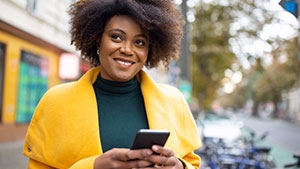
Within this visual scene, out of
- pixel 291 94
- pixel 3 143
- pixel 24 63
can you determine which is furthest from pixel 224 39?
pixel 291 94

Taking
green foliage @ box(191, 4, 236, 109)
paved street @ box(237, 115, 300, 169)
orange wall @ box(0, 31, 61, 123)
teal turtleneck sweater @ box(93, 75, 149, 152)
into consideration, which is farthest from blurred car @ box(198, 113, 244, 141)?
teal turtleneck sweater @ box(93, 75, 149, 152)

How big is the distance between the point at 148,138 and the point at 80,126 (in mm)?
392

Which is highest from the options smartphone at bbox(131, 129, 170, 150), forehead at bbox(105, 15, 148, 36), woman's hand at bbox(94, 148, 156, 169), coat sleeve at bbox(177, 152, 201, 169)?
forehead at bbox(105, 15, 148, 36)

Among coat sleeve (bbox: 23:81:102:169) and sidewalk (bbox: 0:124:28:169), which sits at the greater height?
coat sleeve (bbox: 23:81:102:169)

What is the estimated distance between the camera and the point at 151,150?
4.70 ft

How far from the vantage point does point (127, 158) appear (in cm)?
143

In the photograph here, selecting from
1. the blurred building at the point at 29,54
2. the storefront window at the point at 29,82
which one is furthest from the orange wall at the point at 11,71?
the storefront window at the point at 29,82

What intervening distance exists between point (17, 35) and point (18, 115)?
7.28 ft

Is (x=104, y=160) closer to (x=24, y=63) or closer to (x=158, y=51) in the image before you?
(x=158, y=51)

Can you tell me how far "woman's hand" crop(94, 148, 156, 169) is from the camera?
1.42m

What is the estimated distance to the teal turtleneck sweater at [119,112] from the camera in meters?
1.75

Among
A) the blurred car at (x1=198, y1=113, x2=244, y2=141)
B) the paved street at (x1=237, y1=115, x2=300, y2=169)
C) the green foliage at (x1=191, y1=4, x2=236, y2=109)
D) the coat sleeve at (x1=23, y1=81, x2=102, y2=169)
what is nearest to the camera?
the coat sleeve at (x1=23, y1=81, x2=102, y2=169)

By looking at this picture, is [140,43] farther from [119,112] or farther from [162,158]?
[162,158]

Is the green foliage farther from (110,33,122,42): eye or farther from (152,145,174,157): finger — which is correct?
(152,145,174,157): finger
